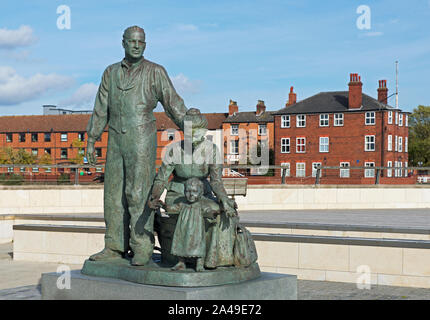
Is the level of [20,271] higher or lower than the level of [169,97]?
lower

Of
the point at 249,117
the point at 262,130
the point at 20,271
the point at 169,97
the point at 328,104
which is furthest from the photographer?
the point at 249,117

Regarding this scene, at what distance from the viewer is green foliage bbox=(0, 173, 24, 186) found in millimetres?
19342

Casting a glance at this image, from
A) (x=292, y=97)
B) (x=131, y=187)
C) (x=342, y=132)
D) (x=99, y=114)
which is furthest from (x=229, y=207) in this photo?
(x=292, y=97)

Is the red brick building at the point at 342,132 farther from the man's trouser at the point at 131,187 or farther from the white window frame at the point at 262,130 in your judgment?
the man's trouser at the point at 131,187

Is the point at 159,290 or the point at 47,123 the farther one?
the point at 47,123

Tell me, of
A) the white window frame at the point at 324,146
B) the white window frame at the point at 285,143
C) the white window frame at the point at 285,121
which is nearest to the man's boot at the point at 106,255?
the white window frame at the point at 324,146

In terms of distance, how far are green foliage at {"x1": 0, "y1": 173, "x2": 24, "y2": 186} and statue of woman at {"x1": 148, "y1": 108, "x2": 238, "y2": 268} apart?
13.5 m

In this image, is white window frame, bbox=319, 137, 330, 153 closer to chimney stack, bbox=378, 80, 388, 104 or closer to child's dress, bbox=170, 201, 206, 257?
chimney stack, bbox=378, 80, 388, 104

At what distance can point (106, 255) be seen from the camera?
7453mm

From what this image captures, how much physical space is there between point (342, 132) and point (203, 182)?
181 feet

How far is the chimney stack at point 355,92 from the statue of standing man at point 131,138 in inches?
2113

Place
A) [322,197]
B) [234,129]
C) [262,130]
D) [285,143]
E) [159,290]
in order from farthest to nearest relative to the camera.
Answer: [234,129]
[262,130]
[285,143]
[322,197]
[159,290]

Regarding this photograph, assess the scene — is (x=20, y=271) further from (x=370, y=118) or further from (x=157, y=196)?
(x=370, y=118)

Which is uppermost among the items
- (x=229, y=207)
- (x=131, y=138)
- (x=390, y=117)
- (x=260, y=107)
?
(x=260, y=107)
